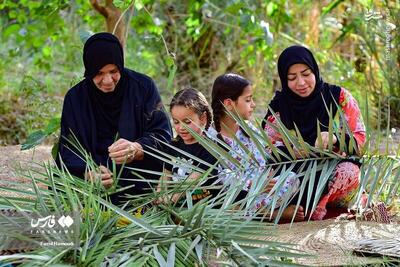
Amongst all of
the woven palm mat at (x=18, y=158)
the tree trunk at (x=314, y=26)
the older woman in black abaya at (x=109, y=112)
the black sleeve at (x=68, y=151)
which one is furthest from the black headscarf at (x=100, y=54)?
the tree trunk at (x=314, y=26)

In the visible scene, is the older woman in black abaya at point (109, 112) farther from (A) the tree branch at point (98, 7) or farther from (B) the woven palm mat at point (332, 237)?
(A) the tree branch at point (98, 7)

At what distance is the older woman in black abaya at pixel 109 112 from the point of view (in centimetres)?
397

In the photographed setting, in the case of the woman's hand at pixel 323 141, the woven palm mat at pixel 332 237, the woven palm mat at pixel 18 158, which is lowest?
the woven palm mat at pixel 18 158

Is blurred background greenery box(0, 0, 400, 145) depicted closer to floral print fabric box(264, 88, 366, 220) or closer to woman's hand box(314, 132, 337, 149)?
floral print fabric box(264, 88, 366, 220)

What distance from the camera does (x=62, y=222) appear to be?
267 centimetres

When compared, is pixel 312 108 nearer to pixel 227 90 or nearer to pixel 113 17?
pixel 227 90

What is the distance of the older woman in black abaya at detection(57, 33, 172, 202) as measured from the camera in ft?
13.0

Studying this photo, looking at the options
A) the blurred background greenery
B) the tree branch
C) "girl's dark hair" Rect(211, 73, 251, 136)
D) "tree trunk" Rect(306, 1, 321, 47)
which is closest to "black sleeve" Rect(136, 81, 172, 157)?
"girl's dark hair" Rect(211, 73, 251, 136)

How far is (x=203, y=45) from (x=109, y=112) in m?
4.33

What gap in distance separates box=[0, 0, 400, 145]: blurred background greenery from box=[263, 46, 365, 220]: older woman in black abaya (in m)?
0.75

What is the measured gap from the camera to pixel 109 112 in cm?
420

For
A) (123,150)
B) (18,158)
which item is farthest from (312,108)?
(18,158)

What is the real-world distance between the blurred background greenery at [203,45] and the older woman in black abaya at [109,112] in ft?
1.20

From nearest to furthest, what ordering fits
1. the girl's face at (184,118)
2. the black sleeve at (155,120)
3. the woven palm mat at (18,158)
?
the girl's face at (184,118) < the black sleeve at (155,120) < the woven palm mat at (18,158)
